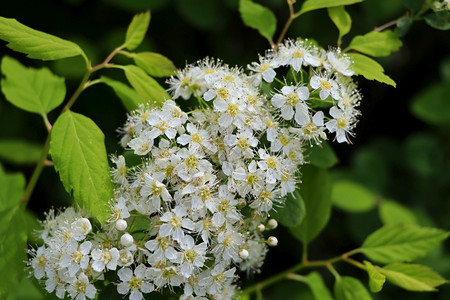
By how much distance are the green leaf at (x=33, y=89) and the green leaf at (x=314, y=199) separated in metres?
1.16

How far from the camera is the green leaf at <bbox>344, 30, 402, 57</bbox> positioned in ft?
6.43

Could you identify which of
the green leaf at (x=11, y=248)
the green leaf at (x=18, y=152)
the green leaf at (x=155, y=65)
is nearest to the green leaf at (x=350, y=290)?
the green leaf at (x=155, y=65)

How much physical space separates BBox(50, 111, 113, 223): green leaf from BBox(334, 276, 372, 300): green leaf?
1026mm

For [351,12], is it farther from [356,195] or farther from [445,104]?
[356,195]

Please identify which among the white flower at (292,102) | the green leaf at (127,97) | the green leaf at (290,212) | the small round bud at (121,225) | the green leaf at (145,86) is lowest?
the small round bud at (121,225)

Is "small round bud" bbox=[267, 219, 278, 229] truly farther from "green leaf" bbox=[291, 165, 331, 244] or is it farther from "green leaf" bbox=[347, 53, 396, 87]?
"green leaf" bbox=[347, 53, 396, 87]

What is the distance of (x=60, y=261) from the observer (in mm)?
1547

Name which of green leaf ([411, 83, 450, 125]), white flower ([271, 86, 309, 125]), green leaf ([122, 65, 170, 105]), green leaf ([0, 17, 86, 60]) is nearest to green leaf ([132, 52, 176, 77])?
green leaf ([122, 65, 170, 105])

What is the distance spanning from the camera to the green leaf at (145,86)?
6.17ft

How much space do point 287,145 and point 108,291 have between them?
2.41ft

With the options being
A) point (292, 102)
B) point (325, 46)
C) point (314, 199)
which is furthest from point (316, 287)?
point (325, 46)

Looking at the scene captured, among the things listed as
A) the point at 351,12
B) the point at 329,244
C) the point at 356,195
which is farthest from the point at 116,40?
the point at 329,244

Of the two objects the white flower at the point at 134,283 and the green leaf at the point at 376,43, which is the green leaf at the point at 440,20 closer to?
the green leaf at the point at 376,43

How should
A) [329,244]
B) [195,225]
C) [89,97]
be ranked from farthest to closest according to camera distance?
[329,244], [89,97], [195,225]
